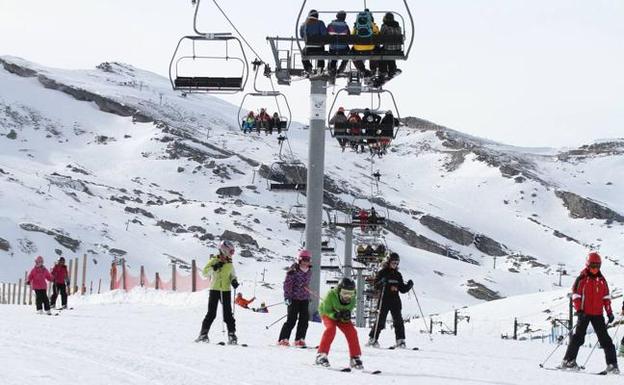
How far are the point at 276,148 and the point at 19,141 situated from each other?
4412cm

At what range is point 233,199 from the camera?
128m

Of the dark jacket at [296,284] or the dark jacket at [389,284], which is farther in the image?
the dark jacket at [389,284]

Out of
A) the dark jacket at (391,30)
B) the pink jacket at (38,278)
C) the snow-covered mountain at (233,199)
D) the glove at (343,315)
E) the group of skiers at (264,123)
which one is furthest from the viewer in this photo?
the snow-covered mountain at (233,199)

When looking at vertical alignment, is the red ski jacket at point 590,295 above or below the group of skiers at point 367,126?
below

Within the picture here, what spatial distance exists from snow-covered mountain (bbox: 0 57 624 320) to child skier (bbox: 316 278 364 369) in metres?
57.7

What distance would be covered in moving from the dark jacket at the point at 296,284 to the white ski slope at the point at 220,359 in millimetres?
825

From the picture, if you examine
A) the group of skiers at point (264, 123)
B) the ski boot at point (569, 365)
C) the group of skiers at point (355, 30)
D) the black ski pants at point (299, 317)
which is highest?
the group of skiers at point (355, 30)

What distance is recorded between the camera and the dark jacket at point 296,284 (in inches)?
603

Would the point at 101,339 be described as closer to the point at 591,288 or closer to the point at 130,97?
the point at 591,288

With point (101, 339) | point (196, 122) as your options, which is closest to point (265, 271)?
point (101, 339)

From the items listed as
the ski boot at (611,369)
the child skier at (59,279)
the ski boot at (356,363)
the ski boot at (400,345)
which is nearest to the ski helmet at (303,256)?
the ski boot at (400,345)

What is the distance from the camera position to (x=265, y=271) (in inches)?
3590

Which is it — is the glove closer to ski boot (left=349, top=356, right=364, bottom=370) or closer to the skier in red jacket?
ski boot (left=349, top=356, right=364, bottom=370)

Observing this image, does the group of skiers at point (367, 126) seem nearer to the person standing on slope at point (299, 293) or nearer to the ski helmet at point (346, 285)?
the person standing on slope at point (299, 293)
